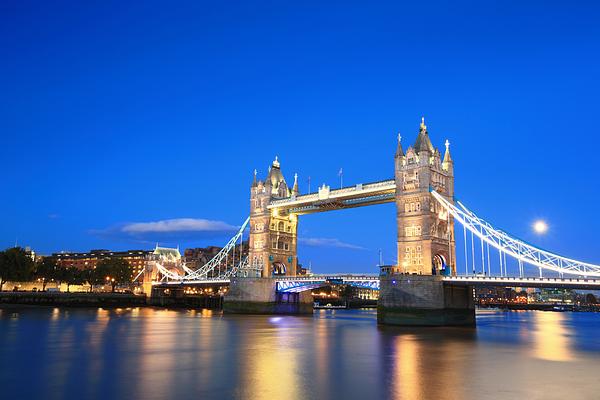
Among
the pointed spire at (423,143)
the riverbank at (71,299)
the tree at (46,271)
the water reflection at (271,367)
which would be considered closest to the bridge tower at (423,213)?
the pointed spire at (423,143)

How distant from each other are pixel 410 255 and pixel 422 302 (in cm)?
668

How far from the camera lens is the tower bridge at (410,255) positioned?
142ft

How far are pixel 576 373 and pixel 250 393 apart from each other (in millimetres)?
14443

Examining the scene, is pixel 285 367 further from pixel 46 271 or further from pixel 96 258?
pixel 96 258

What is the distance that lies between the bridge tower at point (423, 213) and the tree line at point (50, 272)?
200 ft

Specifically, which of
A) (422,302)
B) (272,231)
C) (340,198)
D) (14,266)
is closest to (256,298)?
(272,231)

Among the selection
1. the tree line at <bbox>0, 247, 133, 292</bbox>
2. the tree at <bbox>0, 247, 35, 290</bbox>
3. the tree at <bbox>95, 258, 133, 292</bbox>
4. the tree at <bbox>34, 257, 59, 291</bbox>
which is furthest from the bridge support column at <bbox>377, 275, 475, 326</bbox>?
the tree at <bbox>95, 258, 133, 292</bbox>

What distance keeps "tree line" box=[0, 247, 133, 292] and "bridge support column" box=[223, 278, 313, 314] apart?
35851mm

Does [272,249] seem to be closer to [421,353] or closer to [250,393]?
[421,353]

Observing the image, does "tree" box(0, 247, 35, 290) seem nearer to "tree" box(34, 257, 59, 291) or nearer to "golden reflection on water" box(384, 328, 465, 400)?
"tree" box(34, 257, 59, 291)

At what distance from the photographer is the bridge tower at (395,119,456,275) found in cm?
4888

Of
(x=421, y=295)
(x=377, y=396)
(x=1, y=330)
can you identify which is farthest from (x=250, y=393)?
(x=421, y=295)

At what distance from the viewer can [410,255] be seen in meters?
49.6

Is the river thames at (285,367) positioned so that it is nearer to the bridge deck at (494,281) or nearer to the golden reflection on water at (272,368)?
the golden reflection on water at (272,368)
